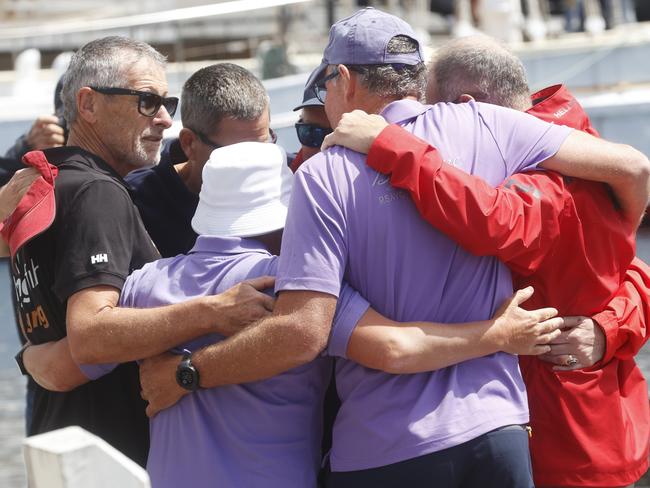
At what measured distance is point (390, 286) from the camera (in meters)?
2.38

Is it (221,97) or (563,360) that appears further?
(221,97)

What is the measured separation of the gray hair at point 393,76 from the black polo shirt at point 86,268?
0.74 meters

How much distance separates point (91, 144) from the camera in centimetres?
310

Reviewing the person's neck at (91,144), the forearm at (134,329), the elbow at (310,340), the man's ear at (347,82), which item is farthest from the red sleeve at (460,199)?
the person's neck at (91,144)

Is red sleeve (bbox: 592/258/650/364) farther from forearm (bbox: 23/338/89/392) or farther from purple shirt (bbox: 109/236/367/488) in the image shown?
forearm (bbox: 23/338/89/392)

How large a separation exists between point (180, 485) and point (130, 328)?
0.40 m

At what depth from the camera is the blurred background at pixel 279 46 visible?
13.7 m

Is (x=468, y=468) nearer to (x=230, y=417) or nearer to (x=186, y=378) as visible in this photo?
(x=230, y=417)

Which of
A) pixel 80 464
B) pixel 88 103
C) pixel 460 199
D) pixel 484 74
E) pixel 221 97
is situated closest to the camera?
pixel 80 464

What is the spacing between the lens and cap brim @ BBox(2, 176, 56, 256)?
2664 millimetres

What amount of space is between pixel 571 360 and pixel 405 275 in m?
0.57

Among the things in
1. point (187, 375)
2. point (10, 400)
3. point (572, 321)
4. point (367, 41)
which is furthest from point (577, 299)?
point (10, 400)

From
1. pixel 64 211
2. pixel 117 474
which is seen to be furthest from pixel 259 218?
pixel 117 474

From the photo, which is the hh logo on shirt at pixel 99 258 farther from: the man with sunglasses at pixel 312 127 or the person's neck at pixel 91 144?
the man with sunglasses at pixel 312 127
